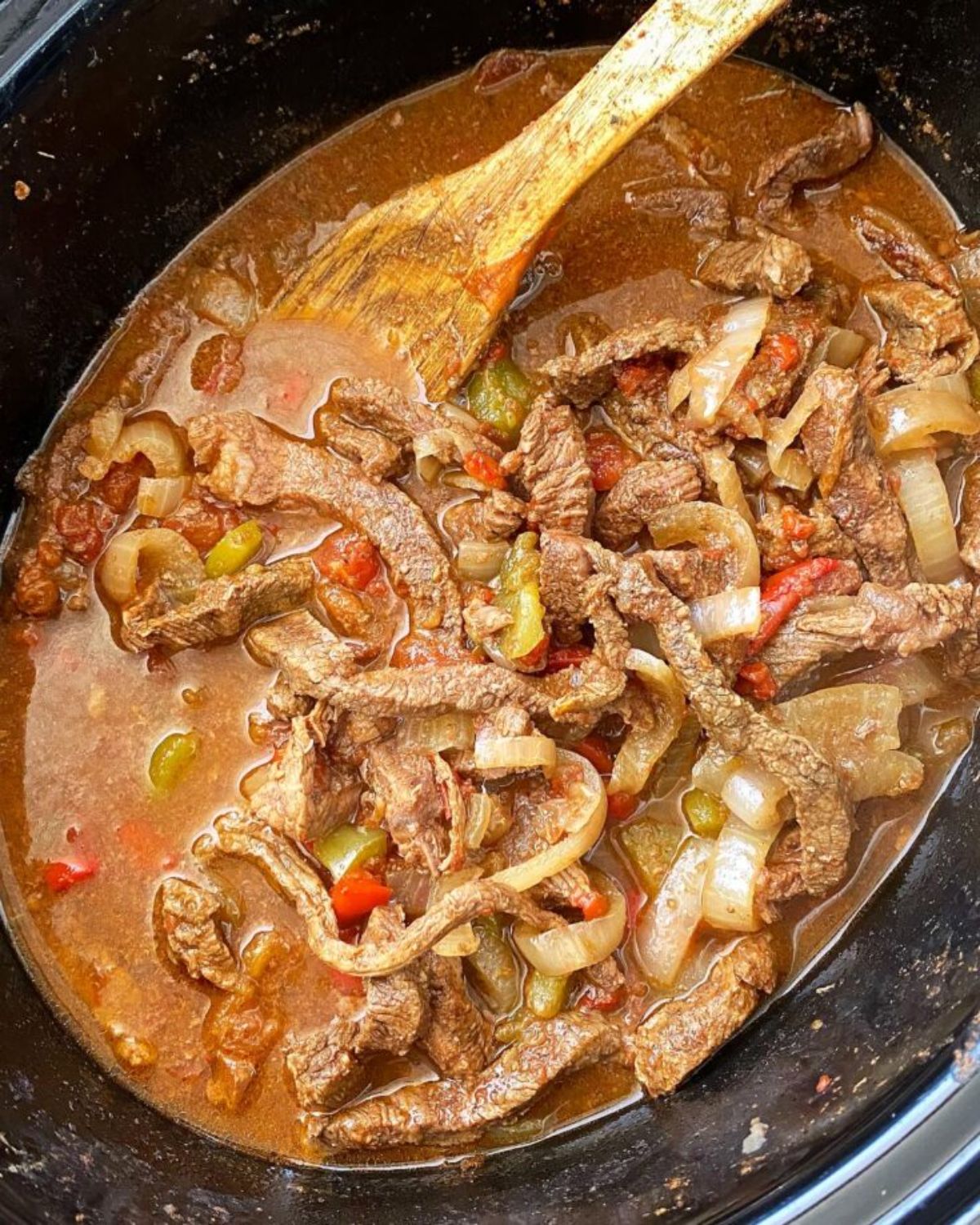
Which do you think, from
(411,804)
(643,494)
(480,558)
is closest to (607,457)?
(643,494)

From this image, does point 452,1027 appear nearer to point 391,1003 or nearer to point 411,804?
point 391,1003

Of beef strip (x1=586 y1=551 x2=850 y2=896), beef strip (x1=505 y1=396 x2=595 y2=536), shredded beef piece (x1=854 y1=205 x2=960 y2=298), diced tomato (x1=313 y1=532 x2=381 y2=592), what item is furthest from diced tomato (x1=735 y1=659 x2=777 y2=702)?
shredded beef piece (x1=854 y1=205 x2=960 y2=298)

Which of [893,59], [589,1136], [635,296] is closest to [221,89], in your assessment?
[635,296]

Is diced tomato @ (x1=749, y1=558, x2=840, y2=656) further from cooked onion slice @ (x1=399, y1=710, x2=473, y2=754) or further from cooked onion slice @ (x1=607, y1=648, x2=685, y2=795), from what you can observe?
cooked onion slice @ (x1=399, y1=710, x2=473, y2=754)

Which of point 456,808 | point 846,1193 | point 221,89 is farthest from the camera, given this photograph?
point 221,89

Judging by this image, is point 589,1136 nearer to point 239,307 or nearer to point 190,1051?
point 190,1051

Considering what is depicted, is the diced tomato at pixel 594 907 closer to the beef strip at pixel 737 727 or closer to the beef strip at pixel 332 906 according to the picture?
the beef strip at pixel 332 906
